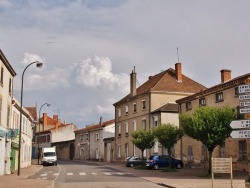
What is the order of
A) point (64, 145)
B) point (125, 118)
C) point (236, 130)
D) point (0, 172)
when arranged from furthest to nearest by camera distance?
point (64, 145) → point (125, 118) → point (0, 172) → point (236, 130)

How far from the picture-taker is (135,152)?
53.9 meters

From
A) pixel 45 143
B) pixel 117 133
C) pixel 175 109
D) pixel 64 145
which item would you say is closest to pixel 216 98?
pixel 175 109

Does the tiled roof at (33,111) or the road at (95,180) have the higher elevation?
the tiled roof at (33,111)

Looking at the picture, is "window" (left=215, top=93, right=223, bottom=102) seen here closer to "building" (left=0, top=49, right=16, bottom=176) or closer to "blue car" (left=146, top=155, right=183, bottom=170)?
"blue car" (left=146, top=155, right=183, bottom=170)

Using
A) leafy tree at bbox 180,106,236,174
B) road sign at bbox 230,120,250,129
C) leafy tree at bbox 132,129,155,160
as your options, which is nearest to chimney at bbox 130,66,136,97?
leafy tree at bbox 132,129,155,160

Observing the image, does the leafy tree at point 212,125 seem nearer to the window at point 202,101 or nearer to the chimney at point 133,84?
the window at point 202,101

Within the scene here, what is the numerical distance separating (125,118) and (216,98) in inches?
946

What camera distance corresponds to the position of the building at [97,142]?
214ft

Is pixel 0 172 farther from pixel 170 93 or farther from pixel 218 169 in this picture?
pixel 170 93

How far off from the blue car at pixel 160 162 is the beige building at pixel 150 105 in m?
6.58

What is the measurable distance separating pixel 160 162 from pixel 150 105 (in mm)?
12222

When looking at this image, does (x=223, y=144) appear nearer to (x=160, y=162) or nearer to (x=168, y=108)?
(x=160, y=162)

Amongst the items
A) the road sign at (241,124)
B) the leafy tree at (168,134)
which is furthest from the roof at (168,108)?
the road sign at (241,124)

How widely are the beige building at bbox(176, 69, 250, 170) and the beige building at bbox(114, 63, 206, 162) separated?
564 cm
